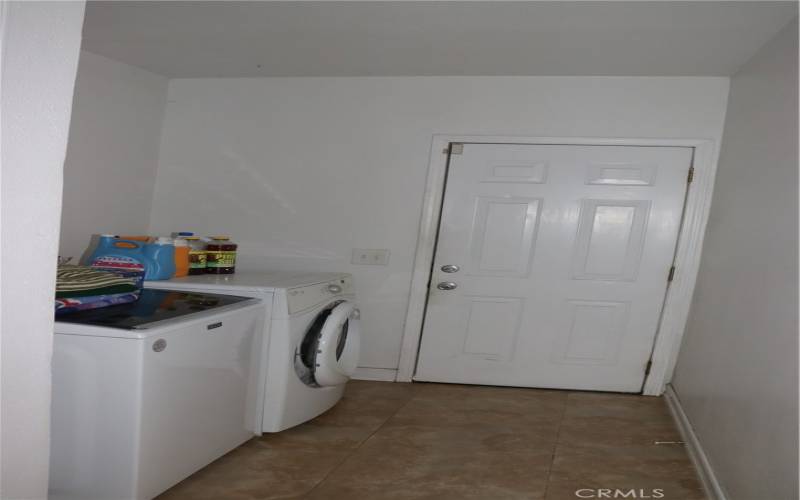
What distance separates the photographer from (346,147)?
3.54 metres

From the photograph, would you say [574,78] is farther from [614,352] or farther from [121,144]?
[121,144]

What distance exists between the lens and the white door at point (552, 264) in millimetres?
3201

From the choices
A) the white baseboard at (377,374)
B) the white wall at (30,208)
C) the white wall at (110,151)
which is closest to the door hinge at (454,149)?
the white baseboard at (377,374)

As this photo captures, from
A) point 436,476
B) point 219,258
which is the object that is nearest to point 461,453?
point 436,476

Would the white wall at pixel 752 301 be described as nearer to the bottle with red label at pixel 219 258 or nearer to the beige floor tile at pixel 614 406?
the beige floor tile at pixel 614 406

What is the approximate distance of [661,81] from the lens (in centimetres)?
315

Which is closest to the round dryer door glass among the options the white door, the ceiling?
the white door

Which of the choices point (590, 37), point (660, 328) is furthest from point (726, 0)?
point (660, 328)

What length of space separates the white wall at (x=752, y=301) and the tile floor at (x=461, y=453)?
0.88 feet

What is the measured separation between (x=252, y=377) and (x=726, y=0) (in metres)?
2.34

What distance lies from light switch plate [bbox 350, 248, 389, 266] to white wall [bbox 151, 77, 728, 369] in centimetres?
3

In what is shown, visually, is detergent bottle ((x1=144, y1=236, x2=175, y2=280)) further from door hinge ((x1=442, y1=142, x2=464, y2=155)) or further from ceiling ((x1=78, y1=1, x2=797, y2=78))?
door hinge ((x1=442, y1=142, x2=464, y2=155))

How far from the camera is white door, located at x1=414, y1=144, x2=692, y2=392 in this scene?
3.20m

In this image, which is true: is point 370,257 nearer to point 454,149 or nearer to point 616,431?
point 454,149
